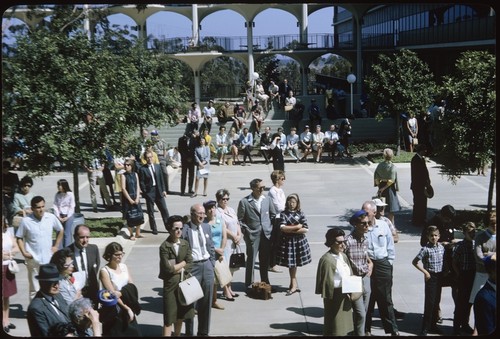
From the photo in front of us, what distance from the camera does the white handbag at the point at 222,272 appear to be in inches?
355

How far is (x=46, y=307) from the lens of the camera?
589cm

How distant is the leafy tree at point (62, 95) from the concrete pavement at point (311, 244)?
1957 mm

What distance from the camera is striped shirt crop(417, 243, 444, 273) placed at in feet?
26.3

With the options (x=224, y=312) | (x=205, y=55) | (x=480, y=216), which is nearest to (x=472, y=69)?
(x=480, y=216)

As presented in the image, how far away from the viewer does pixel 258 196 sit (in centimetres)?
981

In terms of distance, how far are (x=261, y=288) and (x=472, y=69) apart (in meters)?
6.42

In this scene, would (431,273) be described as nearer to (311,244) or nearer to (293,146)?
A: (311,244)

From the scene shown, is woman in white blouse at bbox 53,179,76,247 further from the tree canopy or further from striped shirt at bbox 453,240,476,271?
striped shirt at bbox 453,240,476,271

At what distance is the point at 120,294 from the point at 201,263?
1.33 metres

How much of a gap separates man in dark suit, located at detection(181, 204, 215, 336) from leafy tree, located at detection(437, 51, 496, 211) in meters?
6.37

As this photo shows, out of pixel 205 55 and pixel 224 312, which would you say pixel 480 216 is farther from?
pixel 205 55

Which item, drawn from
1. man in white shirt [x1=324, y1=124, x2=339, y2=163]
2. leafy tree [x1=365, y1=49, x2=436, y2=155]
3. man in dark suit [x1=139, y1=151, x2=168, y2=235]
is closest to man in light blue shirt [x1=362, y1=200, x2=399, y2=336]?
man in dark suit [x1=139, y1=151, x2=168, y2=235]

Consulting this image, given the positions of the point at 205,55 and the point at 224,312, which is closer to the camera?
the point at 224,312

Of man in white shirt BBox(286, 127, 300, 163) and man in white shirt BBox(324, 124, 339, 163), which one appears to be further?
man in white shirt BBox(286, 127, 300, 163)
